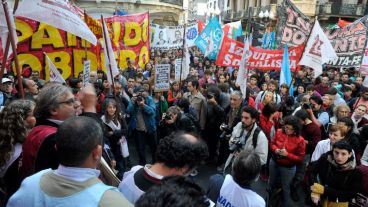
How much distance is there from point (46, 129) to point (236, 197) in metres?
1.42

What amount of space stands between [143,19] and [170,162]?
7.31 m

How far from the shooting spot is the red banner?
27.0 feet

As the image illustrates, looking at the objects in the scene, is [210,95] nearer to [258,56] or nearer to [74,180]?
[258,56]

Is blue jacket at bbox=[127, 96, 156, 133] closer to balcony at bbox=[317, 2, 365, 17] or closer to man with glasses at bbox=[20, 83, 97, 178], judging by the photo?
man with glasses at bbox=[20, 83, 97, 178]

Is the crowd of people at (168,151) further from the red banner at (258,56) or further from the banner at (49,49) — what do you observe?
the red banner at (258,56)

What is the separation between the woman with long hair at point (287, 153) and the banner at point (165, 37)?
8.42 metres

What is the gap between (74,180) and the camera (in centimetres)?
159

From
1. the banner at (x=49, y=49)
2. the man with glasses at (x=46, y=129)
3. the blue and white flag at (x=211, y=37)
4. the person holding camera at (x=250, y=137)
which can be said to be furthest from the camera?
the blue and white flag at (x=211, y=37)

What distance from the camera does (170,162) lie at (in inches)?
79.0

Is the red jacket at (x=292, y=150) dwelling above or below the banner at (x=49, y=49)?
below

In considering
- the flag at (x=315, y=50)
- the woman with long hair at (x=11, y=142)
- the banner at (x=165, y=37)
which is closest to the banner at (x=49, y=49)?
the woman with long hair at (x=11, y=142)

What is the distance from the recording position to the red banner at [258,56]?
27.0ft

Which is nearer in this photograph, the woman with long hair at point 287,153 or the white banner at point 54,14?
the white banner at point 54,14

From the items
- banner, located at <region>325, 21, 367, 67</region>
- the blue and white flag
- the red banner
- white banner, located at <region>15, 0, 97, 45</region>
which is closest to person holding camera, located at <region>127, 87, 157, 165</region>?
white banner, located at <region>15, 0, 97, 45</region>
